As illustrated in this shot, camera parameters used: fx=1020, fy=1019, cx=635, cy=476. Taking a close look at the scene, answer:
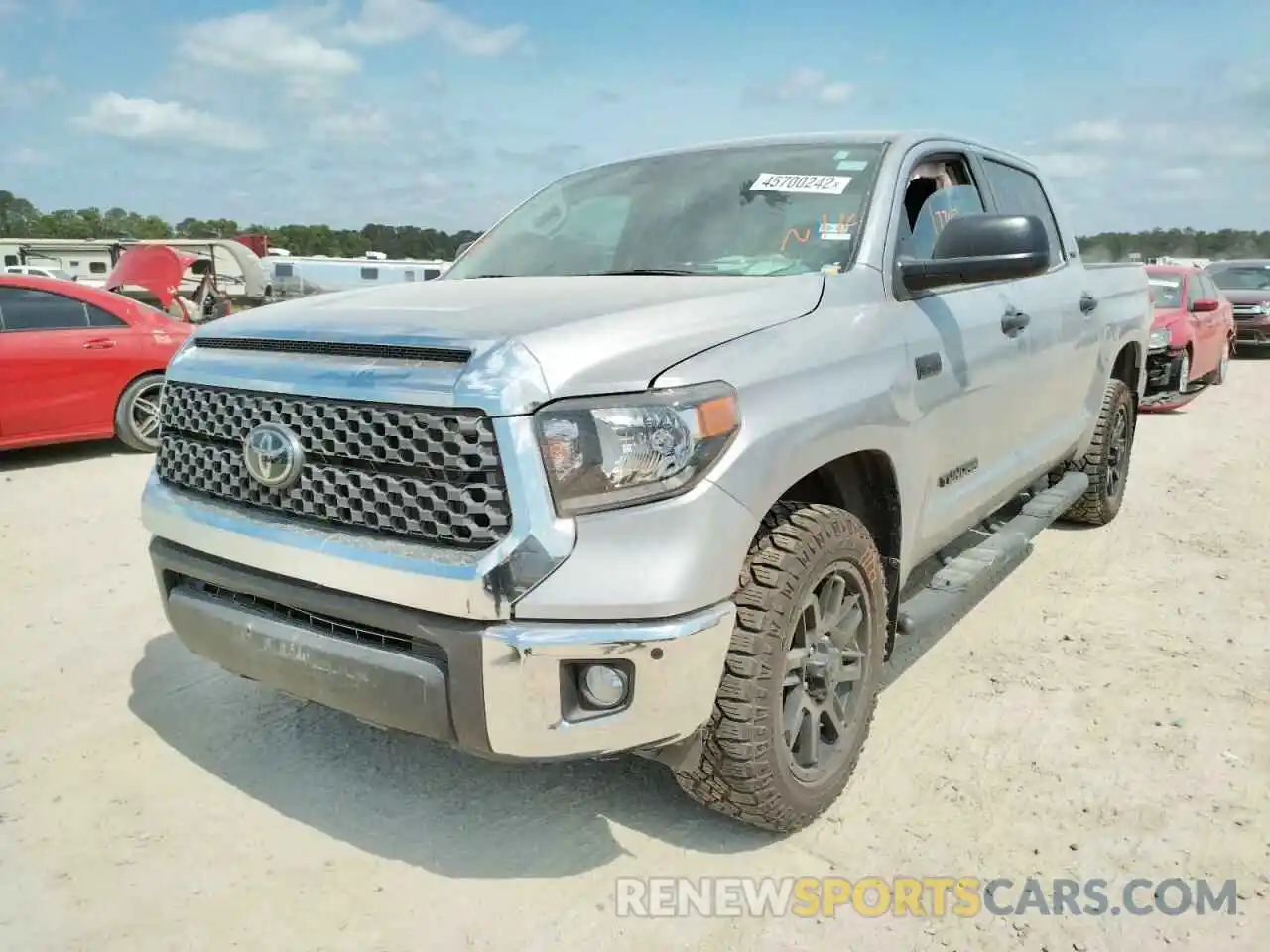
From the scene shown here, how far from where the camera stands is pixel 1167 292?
12180 mm

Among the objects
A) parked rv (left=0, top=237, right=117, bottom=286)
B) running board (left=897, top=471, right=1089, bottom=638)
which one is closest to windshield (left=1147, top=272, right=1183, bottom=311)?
running board (left=897, top=471, right=1089, bottom=638)

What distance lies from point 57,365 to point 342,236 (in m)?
52.5

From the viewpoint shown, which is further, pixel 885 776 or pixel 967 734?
pixel 967 734

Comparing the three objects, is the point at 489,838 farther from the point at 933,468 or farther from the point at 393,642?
the point at 933,468

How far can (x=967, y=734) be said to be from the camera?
345 cm

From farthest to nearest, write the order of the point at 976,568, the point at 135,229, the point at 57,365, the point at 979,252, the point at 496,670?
the point at 135,229 < the point at 57,365 < the point at 976,568 < the point at 979,252 < the point at 496,670

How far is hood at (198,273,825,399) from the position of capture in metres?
2.30

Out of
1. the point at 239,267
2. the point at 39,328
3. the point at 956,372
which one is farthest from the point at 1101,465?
the point at 239,267

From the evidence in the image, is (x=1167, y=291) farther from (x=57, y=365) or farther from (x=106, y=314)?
(x=57, y=365)

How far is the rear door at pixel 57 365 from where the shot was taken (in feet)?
24.7

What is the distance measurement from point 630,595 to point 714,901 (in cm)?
92

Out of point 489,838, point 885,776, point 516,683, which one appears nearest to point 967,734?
point 885,776

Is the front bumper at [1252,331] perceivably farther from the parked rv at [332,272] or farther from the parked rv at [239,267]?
the parked rv at [332,272]

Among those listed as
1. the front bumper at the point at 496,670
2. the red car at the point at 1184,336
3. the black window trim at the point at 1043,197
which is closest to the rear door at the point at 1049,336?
the black window trim at the point at 1043,197
